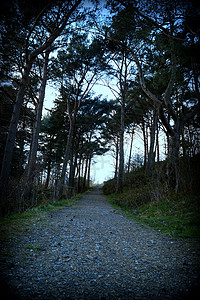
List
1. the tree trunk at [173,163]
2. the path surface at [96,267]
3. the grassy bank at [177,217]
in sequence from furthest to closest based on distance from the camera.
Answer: the tree trunk at [173,163] < the grassy bank at [177,217] < the path surface at [96,267]

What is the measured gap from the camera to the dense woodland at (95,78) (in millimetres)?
1807

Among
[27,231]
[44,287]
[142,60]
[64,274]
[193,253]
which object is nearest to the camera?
[44,287]

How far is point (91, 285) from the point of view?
1.47 m

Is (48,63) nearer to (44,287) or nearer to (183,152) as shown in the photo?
(183,152)

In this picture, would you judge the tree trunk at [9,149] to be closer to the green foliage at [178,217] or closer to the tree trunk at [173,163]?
the green foliage at [178,217]

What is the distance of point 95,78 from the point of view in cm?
1230

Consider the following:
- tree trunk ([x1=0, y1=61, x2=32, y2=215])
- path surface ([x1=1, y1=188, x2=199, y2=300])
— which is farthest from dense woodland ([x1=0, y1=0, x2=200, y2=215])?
path surface ([x1=1, y1=188, x2=199, y2=300])

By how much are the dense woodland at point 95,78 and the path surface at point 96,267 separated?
7.18 feet

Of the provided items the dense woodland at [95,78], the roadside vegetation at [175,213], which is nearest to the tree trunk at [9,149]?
the dense woodland at [95,78]

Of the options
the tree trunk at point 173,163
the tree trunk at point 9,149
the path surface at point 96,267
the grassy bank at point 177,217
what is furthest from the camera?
the tree trunk at point 173,163

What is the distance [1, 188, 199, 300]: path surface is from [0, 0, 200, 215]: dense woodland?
2189mm

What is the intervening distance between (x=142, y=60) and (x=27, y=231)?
8.72 metres

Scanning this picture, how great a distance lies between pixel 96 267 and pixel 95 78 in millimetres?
12603

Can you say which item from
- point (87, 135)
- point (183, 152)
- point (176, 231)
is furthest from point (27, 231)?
point (87, 135)
